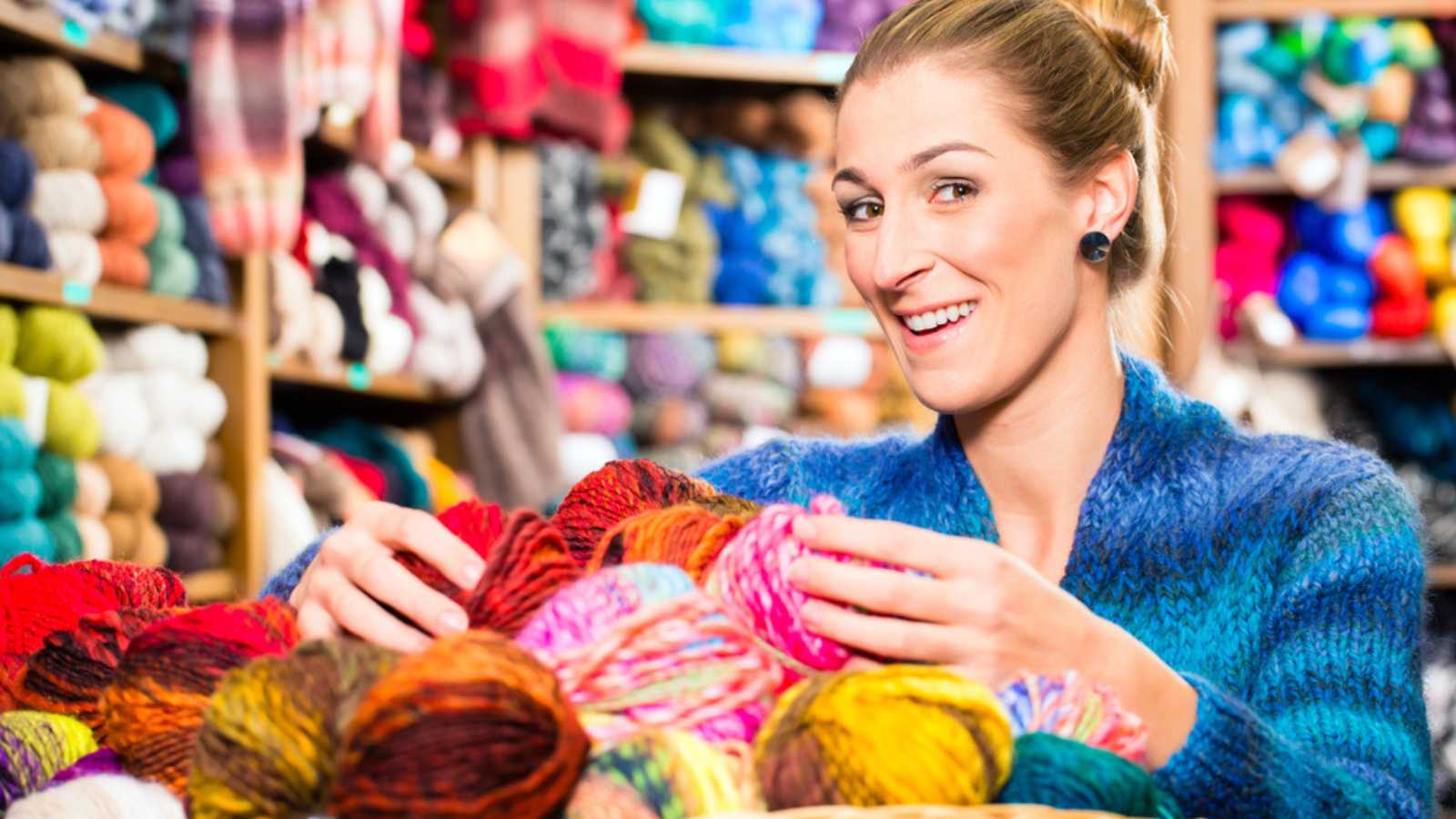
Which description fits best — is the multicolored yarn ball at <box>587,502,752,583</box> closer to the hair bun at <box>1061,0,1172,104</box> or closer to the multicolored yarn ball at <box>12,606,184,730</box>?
the multicolored yarn ball at <box>12,606,184,730</box>

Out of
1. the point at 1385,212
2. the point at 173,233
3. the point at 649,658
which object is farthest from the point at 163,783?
the point at 1385,212

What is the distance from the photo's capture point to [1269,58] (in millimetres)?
3730

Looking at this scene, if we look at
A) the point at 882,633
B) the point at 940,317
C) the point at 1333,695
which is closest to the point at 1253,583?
the point at 1333,695

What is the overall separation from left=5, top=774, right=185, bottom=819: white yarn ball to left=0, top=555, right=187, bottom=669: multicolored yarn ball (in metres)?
0.16

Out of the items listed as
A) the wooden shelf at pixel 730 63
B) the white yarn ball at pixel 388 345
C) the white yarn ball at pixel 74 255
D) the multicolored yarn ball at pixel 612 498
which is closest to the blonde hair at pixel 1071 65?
the multicolored yarn ball at pixel 612 498

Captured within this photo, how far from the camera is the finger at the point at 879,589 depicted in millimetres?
710

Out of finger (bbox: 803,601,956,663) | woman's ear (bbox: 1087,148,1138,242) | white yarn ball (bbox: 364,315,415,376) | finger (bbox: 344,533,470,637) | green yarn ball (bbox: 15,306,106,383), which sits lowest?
white yarn ball (bbox: 364,315,415,376)

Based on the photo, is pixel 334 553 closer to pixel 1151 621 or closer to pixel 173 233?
pixel 1151 621

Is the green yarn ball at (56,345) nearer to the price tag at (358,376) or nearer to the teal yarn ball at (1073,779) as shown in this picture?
the price tag at (358,376)

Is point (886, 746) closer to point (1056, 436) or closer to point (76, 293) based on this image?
point (1056, 436)

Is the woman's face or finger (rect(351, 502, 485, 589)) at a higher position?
the woman's face

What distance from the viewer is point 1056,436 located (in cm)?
127

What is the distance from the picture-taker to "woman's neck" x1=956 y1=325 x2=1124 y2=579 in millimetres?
1260

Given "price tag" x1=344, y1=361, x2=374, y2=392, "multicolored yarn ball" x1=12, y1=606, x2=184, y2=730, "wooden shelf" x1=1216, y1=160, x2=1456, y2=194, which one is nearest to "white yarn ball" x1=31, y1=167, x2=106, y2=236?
"price tag" x1=344, y1=361, x2=374, y2=392
